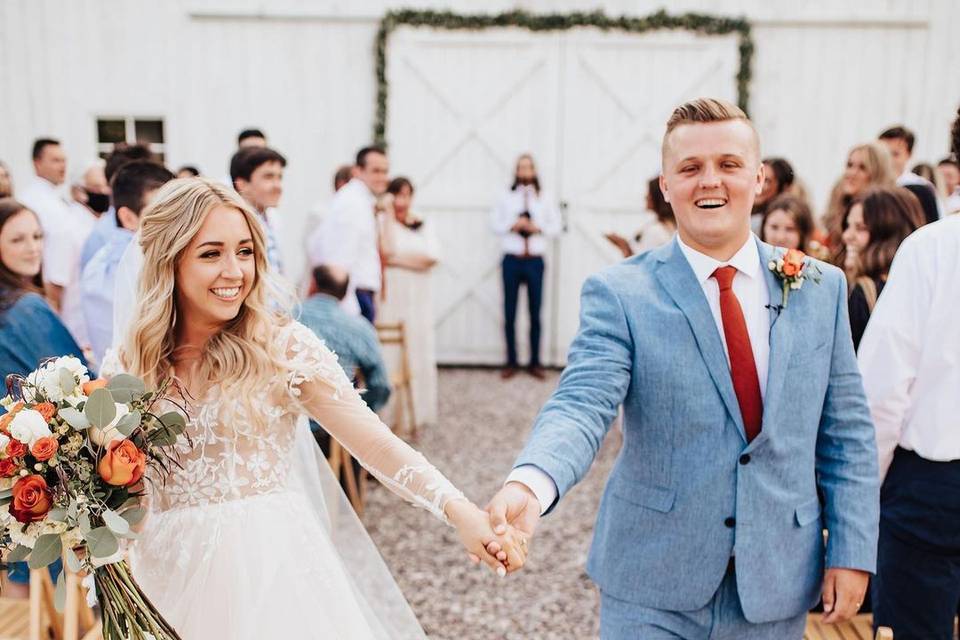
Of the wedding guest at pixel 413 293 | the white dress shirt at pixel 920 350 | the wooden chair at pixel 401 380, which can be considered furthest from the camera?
the wedding guest at pixel 413 293

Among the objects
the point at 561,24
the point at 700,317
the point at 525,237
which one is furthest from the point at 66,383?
the point at 561,24

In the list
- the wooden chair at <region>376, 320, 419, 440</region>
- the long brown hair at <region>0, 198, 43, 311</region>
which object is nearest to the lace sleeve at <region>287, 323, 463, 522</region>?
the long brown hair at <region>0, 198, 43, 311</region>

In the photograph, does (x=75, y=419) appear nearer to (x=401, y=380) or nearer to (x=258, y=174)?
(x=258, y=174)

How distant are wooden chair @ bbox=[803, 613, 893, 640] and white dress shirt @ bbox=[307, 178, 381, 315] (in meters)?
4.19

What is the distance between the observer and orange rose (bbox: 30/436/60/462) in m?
1.64

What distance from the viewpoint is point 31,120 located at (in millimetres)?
8805

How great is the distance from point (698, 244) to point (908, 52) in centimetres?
799

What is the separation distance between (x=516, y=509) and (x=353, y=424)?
0.62 metres

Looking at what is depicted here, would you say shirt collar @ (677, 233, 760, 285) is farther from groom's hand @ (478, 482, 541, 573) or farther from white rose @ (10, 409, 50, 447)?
white rose @ (10, 409, 50, 447)

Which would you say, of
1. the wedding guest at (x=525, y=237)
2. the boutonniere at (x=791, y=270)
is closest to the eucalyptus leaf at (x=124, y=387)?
the boutonniere at (x=791, y=270)

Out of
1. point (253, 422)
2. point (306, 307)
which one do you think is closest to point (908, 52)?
point (306, 307)

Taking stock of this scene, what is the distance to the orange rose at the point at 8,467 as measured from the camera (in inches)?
65.2

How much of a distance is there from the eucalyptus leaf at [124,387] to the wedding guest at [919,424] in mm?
2007

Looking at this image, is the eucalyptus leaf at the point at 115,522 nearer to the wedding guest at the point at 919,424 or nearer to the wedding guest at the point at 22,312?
the wedding guest at the point at 22,312
